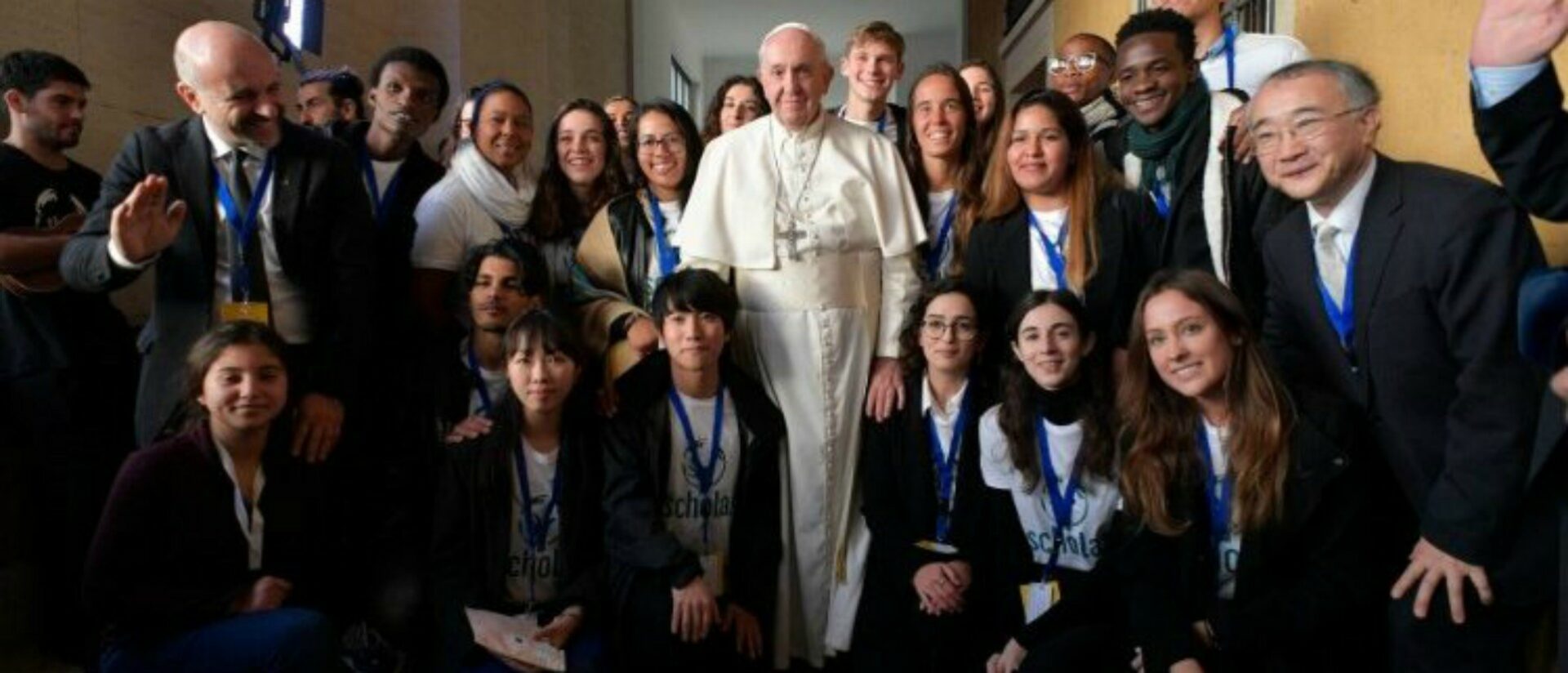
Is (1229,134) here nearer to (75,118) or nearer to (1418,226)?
(1418,226)

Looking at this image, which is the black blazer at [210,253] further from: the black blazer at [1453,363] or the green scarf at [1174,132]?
the black blazer at [1453,363]

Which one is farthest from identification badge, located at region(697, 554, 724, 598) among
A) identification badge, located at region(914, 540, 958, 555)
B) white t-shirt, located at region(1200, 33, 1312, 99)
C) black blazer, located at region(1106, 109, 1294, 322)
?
white t-shirt, located at region(1200, 33, 1312, 99)

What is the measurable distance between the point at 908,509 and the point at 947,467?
180 mm

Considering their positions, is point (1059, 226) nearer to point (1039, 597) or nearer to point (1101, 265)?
point (1101, 265)

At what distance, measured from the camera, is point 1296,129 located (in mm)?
2318

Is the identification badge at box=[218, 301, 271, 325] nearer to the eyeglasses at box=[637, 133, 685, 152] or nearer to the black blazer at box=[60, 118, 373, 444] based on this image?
the black blazer at box=[60, 118, 373, 444]

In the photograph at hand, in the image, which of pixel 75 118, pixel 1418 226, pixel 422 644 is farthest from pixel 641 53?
pixel 1418 226

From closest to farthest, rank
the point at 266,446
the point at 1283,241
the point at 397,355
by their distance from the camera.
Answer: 1. the point at 1283,241
2. the point at 266,446
3. the point at 397,355

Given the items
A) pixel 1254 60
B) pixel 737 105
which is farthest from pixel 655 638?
pixel 1254 60

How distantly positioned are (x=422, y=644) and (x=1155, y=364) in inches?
91.9

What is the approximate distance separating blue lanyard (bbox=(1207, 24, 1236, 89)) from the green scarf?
0.95 ft

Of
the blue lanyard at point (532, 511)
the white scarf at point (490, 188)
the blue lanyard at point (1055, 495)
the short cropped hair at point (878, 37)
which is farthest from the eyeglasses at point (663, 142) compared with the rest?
the blue lanyard at point (1055, 495)

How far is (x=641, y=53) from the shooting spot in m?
12.3

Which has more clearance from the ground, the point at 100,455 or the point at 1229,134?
the point at 1229,134
